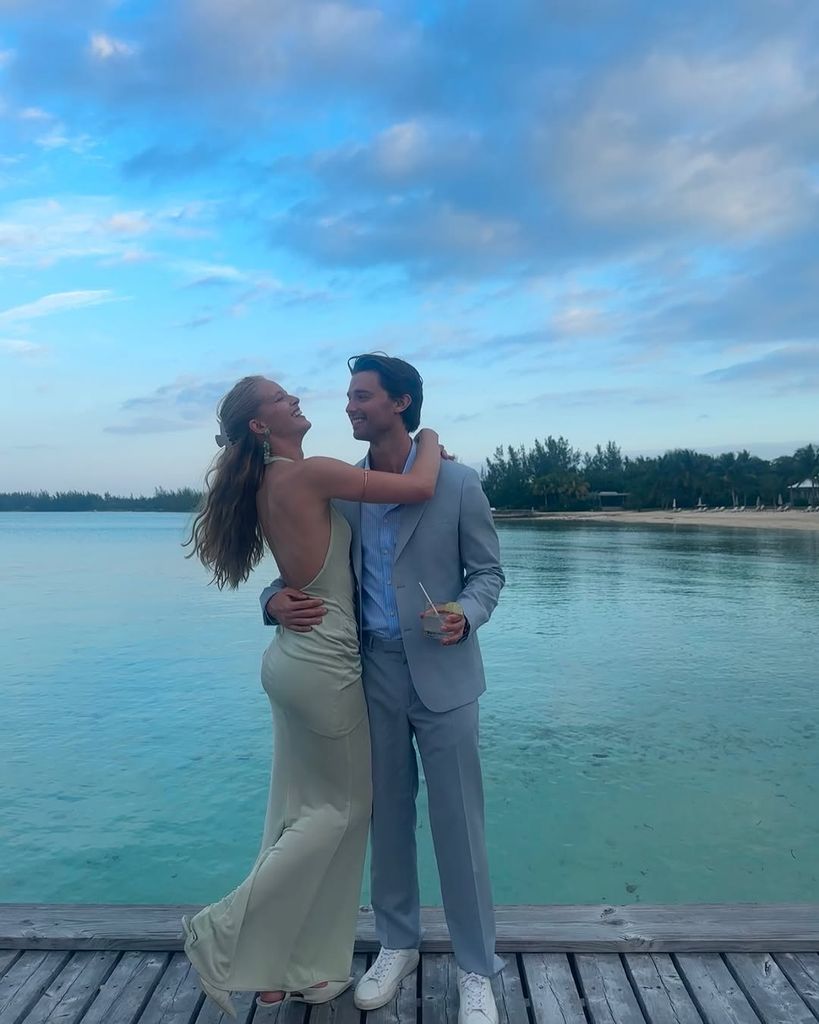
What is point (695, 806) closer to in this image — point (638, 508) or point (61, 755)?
point (61, 755)

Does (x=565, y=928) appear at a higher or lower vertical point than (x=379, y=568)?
lower

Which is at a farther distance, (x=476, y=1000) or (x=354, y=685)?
(x=354, y=685)

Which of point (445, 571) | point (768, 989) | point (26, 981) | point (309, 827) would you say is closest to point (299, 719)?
point (309, 827)

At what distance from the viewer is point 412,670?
276 centimetres

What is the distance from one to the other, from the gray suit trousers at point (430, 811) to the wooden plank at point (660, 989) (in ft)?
1.51

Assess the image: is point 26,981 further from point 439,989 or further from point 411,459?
point 411,459

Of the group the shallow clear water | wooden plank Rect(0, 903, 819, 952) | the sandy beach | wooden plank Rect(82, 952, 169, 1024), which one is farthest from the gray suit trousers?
the sandy beach

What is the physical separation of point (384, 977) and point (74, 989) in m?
0.99

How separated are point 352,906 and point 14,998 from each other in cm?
108

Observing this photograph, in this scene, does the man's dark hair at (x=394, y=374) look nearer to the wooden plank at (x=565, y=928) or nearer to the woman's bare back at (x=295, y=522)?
the woman's bare back at (x=295, y=522)

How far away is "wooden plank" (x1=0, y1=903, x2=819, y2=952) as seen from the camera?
9.66ft

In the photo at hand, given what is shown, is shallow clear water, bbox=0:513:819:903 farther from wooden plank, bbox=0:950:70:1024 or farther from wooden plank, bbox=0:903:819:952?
wooden plank, bbox=0:950:70:1024

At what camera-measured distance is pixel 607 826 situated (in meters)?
6.78

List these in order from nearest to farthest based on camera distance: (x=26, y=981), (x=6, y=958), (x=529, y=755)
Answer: (x=26, y=981)
(x=6, y=958)
(x=529, y=755)
